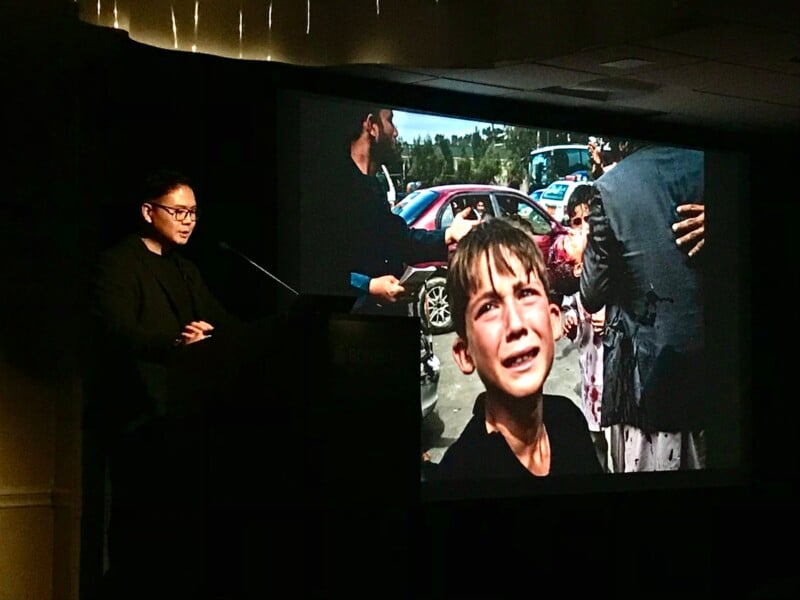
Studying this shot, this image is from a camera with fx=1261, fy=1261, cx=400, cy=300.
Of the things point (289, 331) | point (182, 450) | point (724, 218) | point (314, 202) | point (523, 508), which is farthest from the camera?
point (724, 218)

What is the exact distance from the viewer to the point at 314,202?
5895 mm

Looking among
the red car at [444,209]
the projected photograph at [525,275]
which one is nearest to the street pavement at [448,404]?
the projected photograph at [525,275]

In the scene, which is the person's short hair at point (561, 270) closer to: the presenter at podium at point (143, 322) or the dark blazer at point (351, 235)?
the dark blazer at point (351, 235)

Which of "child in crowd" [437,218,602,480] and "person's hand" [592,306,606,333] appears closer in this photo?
"child in crowd" [437,218,602,480]

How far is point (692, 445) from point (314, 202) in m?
2.78

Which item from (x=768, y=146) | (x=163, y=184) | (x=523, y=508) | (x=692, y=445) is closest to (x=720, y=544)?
(x=692, y=445)

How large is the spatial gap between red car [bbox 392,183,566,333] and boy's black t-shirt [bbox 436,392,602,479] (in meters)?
0.51

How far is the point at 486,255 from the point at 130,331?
1.91 m

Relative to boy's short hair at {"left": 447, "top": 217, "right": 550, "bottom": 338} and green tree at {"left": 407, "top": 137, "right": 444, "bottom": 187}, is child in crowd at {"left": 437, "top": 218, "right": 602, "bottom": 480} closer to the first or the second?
boy's short hair at {"left": 447, "top": 217, "right": 550, "bottom": 338}

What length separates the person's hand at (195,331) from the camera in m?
4.84

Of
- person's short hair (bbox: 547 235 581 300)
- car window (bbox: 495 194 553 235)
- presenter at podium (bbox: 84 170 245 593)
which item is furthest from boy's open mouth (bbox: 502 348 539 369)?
presenter at podium (bbox: 84 170 245 593)

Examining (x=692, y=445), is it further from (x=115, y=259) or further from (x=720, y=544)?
(x=115, y=259)

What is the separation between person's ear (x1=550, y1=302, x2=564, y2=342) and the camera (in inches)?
257

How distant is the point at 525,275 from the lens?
6445 millimetres
